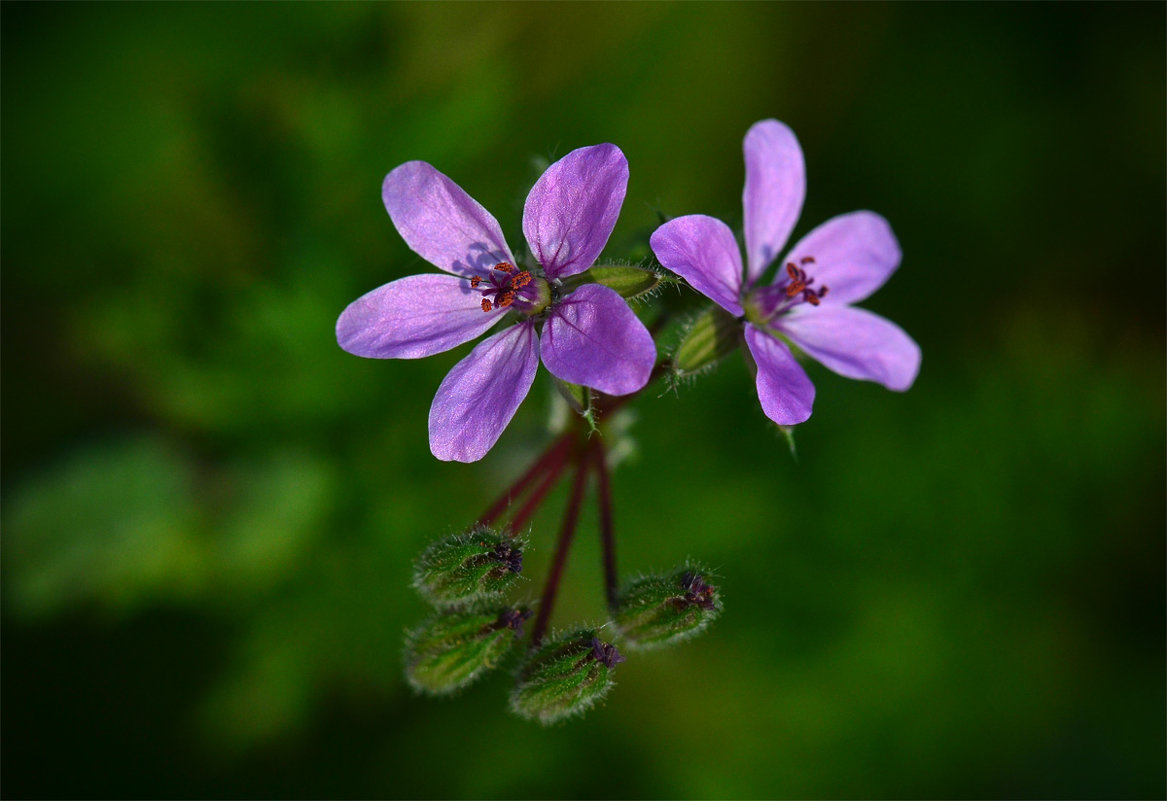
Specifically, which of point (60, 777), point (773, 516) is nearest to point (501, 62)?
point (773, 516)

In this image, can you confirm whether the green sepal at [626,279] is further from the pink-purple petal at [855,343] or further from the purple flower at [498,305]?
the pink-purple petal at [855,343]

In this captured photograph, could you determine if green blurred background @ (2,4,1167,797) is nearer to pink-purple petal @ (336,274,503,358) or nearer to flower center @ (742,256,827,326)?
pink-purple petal @ (336,274,503,358)

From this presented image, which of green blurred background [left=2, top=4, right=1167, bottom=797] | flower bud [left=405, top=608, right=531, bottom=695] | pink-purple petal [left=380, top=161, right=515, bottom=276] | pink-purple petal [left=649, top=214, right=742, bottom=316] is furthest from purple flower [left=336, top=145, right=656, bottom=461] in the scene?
green blurred background [left=2, top=4, right=1167, bottom=797]

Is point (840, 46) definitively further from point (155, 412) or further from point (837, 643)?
point (155, 412)

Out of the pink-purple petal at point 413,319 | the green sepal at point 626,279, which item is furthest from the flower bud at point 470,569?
the green sepal at point 626,279

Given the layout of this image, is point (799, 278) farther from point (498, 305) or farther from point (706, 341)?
point (498, 305)

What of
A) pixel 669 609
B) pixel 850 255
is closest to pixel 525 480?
pixel 669 609
